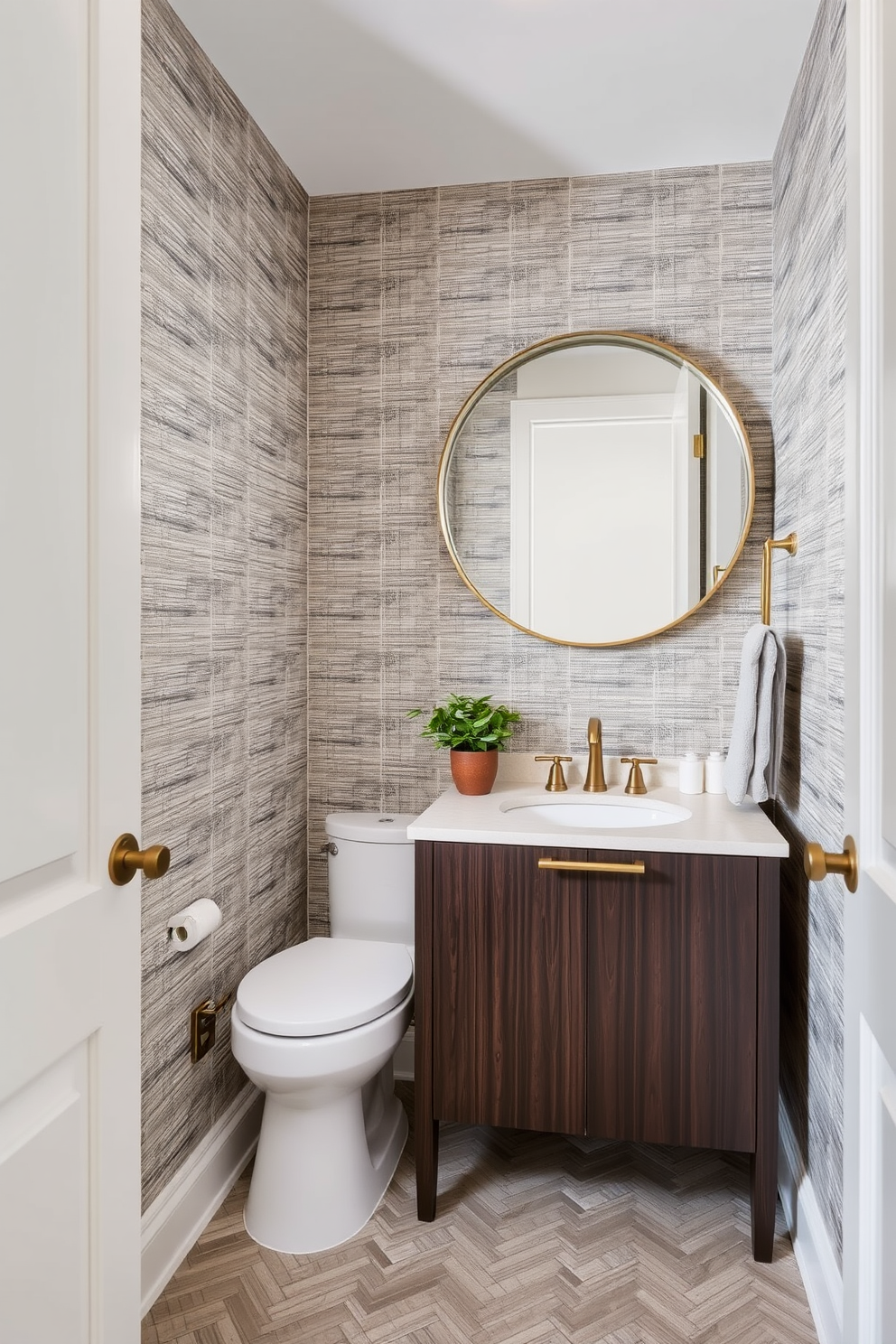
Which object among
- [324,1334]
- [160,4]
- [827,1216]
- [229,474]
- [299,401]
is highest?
[160,4]

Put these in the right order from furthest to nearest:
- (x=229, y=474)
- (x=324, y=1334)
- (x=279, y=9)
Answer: (x=229, y=474), (x=279, y=9), (x=324, y=1334)

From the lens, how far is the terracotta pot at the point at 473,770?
2.23 metres

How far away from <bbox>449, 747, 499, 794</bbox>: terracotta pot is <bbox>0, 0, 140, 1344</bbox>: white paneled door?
4.18ft

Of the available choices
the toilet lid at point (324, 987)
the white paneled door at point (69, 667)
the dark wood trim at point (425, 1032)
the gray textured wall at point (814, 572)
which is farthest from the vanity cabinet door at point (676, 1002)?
the white paneled door at point (69, 667)

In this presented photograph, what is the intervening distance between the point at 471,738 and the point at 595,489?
74 cm

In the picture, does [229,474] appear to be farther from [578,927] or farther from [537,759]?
[578,927]

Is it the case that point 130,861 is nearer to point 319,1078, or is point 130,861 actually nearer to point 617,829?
point 319,1078

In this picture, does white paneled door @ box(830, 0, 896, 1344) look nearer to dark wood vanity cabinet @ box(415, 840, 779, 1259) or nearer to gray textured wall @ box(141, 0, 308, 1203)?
dark wood vanity cabinet @ box(415, 840, 779, 1259)

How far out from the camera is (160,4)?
1.67 meters

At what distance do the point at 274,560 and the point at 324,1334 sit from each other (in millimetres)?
1657

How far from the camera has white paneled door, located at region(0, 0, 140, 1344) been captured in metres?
0.78

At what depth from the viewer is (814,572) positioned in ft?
5.86

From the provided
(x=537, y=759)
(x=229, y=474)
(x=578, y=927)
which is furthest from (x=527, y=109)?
(x=578, y=927)

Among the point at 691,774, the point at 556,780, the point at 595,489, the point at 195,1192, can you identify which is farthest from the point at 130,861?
Answer: the point at 595,489
